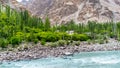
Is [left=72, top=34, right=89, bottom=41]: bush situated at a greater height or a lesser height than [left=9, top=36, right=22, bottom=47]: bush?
lesser

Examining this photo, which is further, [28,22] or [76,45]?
[28,22]

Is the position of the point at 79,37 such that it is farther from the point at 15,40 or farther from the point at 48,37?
the point at 15,40

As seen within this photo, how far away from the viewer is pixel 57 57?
88.0 m

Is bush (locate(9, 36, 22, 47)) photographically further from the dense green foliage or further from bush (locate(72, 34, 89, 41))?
bush (locate(72, 34, 89, 41))

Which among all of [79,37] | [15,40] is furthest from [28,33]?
[15,40]

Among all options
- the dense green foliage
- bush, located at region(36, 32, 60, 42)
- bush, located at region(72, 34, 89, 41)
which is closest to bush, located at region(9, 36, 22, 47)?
the dense green foliage

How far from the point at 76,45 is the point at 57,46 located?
794 cm

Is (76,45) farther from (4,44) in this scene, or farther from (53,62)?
(53,62)

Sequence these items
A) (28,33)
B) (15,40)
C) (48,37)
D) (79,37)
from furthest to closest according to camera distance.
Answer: (79,37) < (28,33) < (48,37) < (15,40)

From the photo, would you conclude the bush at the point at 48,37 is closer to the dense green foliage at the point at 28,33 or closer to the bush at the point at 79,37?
the dense green foliage at the point at 28,33

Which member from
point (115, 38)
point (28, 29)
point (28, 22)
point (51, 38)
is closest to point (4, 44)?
point (51, 38)

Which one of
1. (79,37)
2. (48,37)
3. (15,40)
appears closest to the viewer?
(15,40)

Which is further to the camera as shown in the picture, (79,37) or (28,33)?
(79,37)

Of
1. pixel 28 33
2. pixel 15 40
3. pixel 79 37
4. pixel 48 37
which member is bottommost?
pixel 79 37
